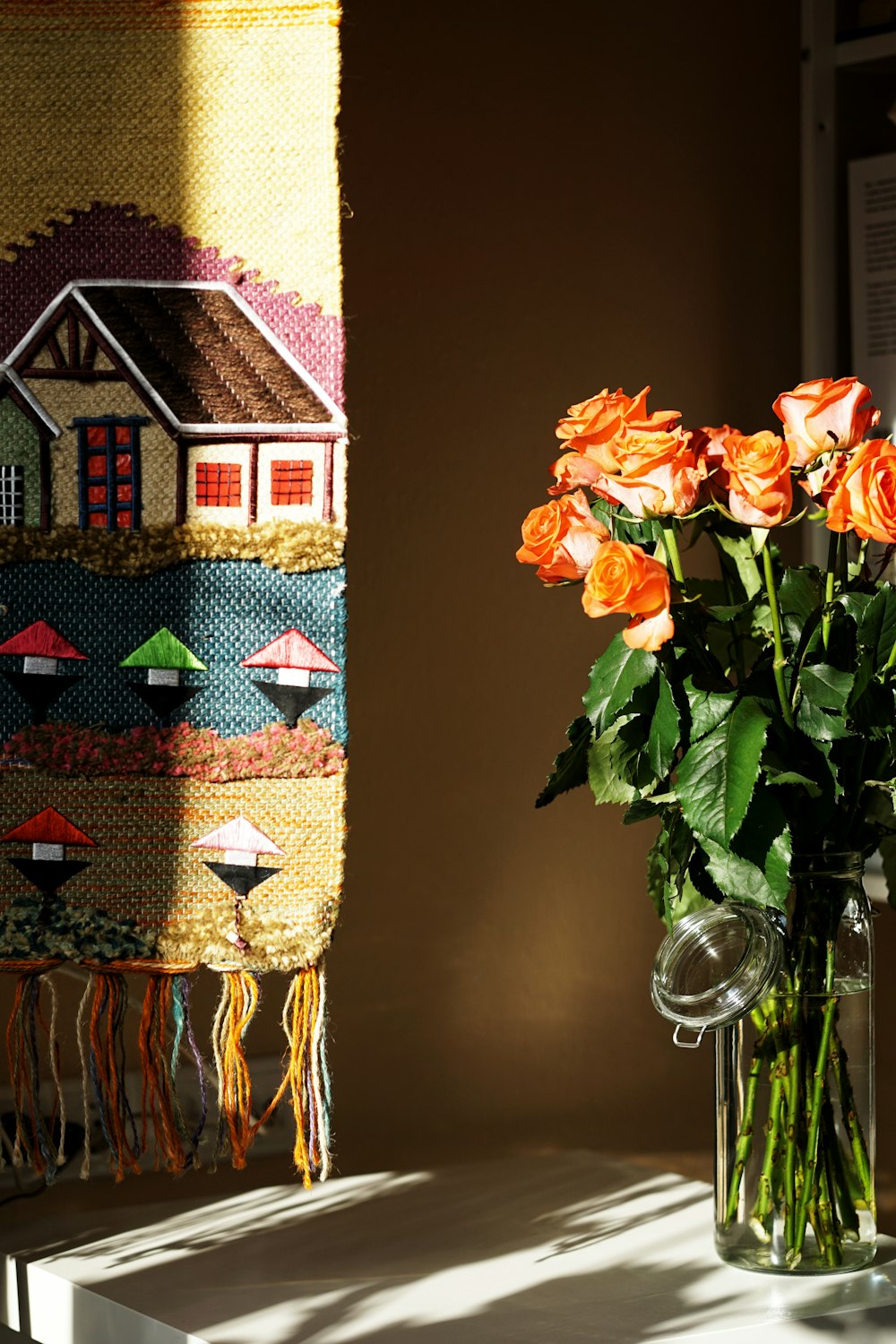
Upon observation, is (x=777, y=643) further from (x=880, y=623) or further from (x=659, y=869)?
(x=659, y=869)

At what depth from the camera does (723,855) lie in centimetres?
101

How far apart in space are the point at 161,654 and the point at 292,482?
157 mm

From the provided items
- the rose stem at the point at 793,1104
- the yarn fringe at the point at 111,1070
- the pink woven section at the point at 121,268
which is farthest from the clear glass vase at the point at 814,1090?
the pink woven section at the point at 121,268

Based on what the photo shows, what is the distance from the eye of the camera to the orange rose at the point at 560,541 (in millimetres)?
1018

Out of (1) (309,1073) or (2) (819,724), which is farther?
(1) (309,1073)

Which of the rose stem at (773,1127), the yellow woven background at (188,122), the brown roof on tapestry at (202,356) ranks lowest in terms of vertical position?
the rose stem at (773,1127)

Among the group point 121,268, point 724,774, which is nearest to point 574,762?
point 724,774

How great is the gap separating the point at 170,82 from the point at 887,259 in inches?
44.3

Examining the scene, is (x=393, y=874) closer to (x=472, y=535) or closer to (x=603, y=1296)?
(x=472, y=535)

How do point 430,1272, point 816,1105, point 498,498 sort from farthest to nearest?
point 498,498 → point 430,1272 → point 816,1105

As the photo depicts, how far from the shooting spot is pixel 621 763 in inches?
42.1

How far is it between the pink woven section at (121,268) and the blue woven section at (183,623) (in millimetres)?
169

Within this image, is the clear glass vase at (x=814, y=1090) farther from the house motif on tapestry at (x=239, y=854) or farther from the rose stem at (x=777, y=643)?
the house motif on tapestry at (x=239, y=854)

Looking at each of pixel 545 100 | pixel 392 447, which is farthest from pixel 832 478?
pixel 545 100
